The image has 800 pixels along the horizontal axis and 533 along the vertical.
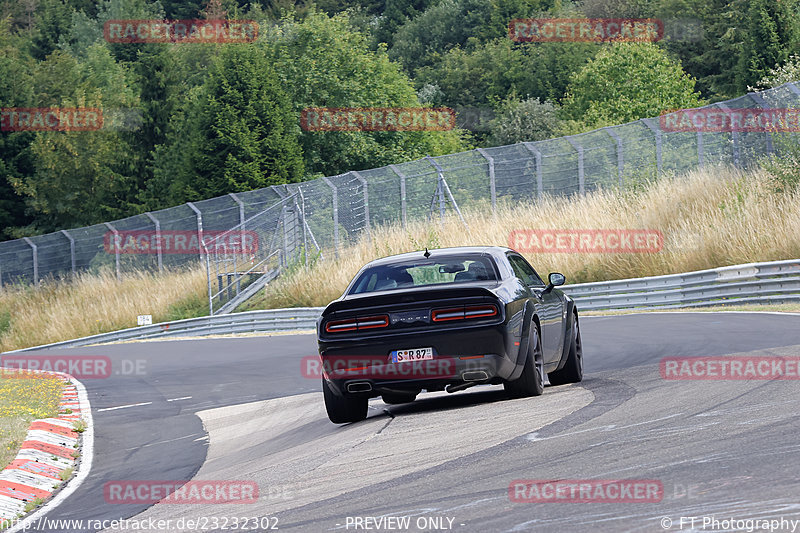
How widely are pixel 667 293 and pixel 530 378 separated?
14.8 meters

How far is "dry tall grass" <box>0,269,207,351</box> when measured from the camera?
127 ft

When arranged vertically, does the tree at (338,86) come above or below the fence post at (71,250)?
above

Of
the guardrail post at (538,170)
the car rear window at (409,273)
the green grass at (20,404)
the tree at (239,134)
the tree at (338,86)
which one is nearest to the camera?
the green grass at (20,404)

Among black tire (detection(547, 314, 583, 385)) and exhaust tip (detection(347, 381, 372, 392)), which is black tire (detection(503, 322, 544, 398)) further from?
black tire (detection(547, 314, 583, 385))

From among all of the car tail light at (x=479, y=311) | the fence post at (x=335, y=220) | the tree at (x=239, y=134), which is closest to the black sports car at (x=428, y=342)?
the car tail light at (x=479, y=311)

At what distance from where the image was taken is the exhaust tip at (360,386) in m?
9.67

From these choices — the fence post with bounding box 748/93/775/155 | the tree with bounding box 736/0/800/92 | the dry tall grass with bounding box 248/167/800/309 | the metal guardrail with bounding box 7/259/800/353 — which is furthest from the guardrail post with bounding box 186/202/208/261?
the tree with bounding box 736/0/800/92

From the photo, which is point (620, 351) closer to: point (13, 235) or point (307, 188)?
point (307, 188)

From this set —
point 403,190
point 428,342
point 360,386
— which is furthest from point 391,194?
point 428,342

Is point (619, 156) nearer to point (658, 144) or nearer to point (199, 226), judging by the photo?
point (658, 144)

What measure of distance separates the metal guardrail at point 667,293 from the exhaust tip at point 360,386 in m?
12.8

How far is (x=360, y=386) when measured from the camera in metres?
9.71

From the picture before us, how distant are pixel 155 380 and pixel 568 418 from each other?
11808 mm

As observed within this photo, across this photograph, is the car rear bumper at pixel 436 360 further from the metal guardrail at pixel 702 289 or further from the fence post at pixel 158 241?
the fence post at pixel 158 241
